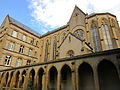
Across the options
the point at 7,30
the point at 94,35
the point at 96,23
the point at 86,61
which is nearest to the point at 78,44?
the point at 86,61

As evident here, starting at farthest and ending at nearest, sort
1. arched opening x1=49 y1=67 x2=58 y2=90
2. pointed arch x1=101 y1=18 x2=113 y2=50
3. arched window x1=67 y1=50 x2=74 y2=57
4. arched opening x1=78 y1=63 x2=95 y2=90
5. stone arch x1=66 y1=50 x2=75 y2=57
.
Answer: pointed arch x1=101 y1=18 x2=113 y2=50
arched window x1=67 y1=50 x2=74 y2=57
stone arch x1=66 y1=50 x2=75 y2=57
arched opening x1=49 y1=67 x2=58 y2=90
arched opening x1=78 y1=63 x2=95 y2=90

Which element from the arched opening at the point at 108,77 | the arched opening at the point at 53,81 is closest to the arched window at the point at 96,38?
the arched opening at the point at 108,77

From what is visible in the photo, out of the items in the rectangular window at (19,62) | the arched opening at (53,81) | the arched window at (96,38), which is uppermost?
the arched window at (96,38)

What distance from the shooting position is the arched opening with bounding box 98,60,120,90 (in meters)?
8.50

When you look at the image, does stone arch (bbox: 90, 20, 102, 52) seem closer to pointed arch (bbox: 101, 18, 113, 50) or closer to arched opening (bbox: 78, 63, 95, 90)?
pointed arch (bbox: 101, 18, 113, 50)

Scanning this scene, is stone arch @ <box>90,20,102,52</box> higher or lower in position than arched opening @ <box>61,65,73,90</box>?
higher

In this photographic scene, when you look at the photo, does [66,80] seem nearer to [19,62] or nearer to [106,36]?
[106,36]

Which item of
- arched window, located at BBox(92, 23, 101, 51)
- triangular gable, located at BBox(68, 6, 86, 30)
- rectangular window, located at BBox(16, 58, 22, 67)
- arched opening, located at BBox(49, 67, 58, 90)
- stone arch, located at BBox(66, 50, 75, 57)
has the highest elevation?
triangular gable, located at BBox(68, 6, 86, 30)

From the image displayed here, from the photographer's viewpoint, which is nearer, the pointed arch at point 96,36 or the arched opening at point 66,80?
the arched opening at point 66,80

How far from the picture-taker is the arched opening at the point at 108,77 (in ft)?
27.9

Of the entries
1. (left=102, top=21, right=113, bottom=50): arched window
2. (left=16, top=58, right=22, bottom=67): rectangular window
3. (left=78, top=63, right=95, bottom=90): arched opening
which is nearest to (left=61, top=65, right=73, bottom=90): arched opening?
(left=78, top=63, right=95, bottom=90): arched opening

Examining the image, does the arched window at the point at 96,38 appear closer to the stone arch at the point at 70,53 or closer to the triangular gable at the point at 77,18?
the triangular gable at the point at 77,18

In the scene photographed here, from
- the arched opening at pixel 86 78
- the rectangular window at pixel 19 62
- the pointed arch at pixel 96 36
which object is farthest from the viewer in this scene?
the rectangular window at pixel 19 62

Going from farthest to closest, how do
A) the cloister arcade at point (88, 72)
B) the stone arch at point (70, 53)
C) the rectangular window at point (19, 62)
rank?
the rectangular window at point (19, 62) → the stone arch at point (70, 53) → the cloister arcade at point (88, 72)
